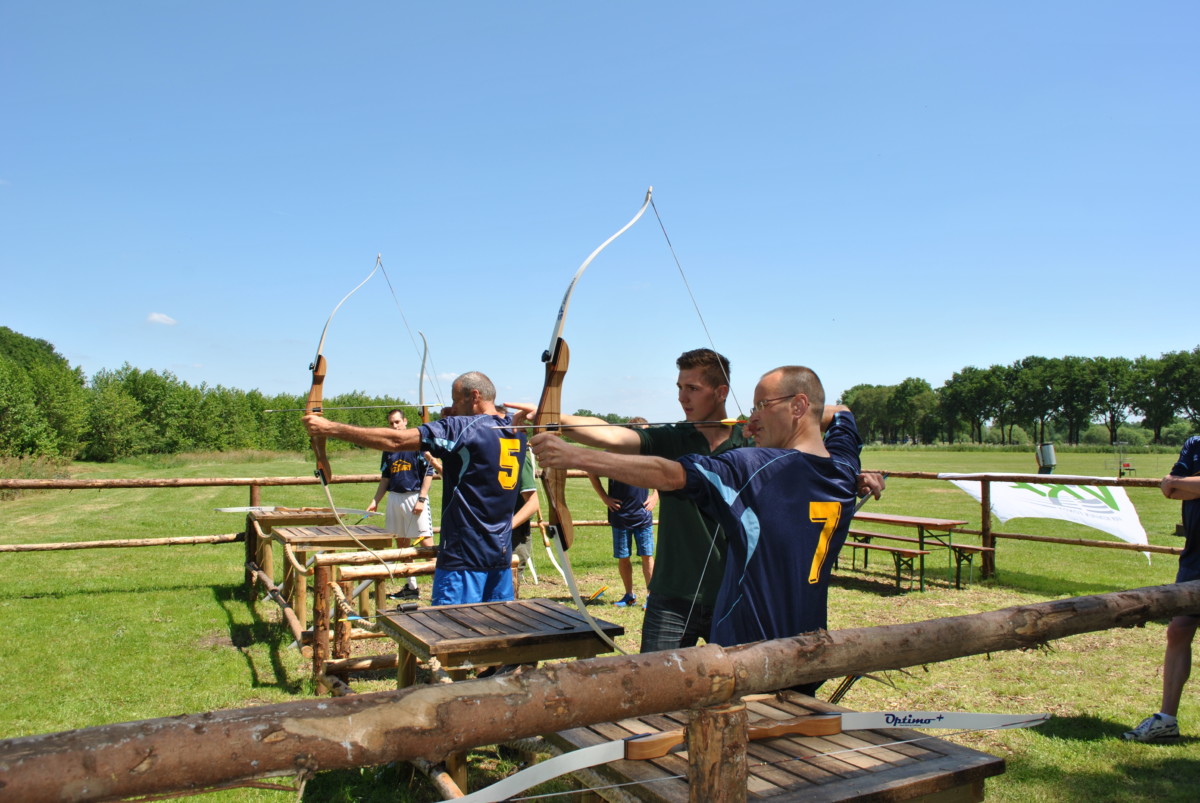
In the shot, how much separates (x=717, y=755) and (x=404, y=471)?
23.0 ft

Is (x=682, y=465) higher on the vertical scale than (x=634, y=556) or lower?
higher

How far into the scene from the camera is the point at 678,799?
1837 millimetres

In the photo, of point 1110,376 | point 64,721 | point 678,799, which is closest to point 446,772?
point 678,799

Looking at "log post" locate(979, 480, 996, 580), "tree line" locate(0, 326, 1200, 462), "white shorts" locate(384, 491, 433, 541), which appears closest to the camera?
"white shorts" locate(384, 491, 433, 541)

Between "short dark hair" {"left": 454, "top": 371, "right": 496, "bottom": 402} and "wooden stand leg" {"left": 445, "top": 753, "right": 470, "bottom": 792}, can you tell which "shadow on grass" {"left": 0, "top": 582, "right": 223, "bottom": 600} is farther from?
"wooden stand leg" {"left": 445, "top": 753, "right": 470, "bottom": 792}

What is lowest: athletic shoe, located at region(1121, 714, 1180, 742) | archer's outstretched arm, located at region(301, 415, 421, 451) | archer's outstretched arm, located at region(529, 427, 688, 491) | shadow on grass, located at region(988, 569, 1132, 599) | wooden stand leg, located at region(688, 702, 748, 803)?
→ shadow on grass, located at region(988, 569, 1132, 599)

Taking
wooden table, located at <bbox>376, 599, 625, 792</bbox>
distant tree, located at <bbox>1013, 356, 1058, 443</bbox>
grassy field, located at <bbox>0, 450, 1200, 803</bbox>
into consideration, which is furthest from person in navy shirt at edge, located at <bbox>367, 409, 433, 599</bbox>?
distant tree, located at <bbox>1013, 356, 1058, 443</bbox>

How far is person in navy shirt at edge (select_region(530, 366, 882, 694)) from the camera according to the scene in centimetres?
227

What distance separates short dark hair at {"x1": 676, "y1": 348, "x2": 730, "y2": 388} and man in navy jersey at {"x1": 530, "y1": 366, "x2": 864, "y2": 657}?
0.88 m

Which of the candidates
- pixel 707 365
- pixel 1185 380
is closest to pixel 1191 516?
pixel 707 365

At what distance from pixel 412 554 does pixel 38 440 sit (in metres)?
33.3

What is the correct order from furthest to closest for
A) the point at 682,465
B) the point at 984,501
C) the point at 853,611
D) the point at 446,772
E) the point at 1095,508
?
the point at 984,501 < the point at 1095,508 < the point at 853,611 < the point at 446,772 < the point at 682,465

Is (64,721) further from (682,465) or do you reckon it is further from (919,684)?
(919,684)

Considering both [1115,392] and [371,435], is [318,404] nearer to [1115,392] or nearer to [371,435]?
[371,435]
